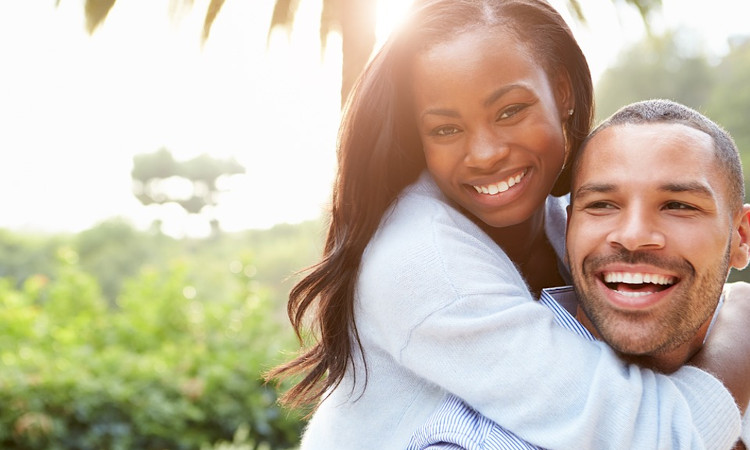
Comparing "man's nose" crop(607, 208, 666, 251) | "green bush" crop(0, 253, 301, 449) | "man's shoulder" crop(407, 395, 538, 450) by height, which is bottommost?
"green bush" crop(0, 253, 301, 449)

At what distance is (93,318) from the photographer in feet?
30.4

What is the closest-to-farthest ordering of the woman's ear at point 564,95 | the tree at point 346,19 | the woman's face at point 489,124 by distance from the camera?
the woman's face at point 489,124, the woman's ear at point 564,95, the tree at point 346,19

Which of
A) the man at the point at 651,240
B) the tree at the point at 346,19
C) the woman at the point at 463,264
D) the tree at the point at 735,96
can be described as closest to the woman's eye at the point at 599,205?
the man at the point at 651,240

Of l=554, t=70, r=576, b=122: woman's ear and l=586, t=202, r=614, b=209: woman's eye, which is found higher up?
l=554, t=70, r=576, b=122: woman's ear

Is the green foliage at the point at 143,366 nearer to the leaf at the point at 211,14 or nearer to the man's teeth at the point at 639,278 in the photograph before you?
the leaf at the point at 211,14

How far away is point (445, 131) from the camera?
2.32 metres

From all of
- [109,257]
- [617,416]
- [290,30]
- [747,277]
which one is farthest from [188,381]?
[109,257]

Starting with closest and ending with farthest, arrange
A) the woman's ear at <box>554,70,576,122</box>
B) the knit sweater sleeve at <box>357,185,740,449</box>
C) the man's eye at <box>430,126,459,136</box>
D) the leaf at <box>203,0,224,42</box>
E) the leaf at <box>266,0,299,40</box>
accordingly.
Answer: the knit sweater sleeve at <box>357,185,740,449</box> < the man's eye at <box>430,126,459,136</box> < the woman's ear at <box>554,70,576,122</box> < the leaf at <box>266,0,299,40</box> < the leaf at <box>203,0,224,42</box>

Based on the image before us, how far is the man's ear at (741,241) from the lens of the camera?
6.77ft

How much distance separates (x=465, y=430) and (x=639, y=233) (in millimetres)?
610

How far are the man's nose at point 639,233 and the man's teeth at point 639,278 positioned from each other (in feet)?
0.23

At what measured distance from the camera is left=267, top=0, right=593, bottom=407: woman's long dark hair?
2.27 metres

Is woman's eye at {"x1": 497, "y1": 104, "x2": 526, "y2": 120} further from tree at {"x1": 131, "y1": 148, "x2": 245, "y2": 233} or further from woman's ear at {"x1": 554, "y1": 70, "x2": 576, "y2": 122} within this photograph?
tree at {"x1": 131, "y1": 148, "x2": 245, "y2": 233}

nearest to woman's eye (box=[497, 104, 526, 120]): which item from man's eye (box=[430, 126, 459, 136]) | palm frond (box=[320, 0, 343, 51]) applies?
man's eye (box=[430, 126, 459, 136])
